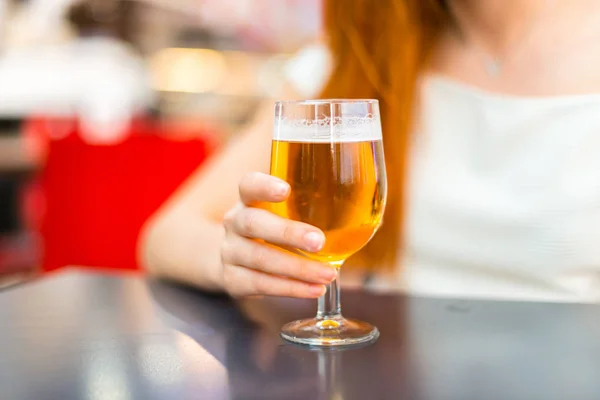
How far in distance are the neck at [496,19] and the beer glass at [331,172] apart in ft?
2.20

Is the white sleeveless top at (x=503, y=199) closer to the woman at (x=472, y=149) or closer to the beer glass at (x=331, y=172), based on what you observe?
the woman at (x=472, y=149)

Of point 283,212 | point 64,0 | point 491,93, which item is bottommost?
point 283,212

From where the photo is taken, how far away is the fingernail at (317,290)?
0.72 m

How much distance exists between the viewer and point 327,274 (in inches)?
27.7

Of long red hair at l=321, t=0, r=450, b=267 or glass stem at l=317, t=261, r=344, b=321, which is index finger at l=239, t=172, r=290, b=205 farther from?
long red hair at l=321, t=0, r=450, b=267

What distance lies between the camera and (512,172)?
119 cm

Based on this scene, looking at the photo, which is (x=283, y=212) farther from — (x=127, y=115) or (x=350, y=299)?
(x=127, y=115)

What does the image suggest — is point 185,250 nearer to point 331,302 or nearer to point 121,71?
point 331,302

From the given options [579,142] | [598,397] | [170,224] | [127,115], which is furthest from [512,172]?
[127,115]

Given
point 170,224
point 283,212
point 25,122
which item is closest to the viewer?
point 283,212

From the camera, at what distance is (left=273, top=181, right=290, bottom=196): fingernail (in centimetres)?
67

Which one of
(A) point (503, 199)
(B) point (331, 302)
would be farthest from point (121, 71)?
(B) point (331, 302)

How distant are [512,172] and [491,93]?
147 mm

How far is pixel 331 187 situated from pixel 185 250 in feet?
1.24
